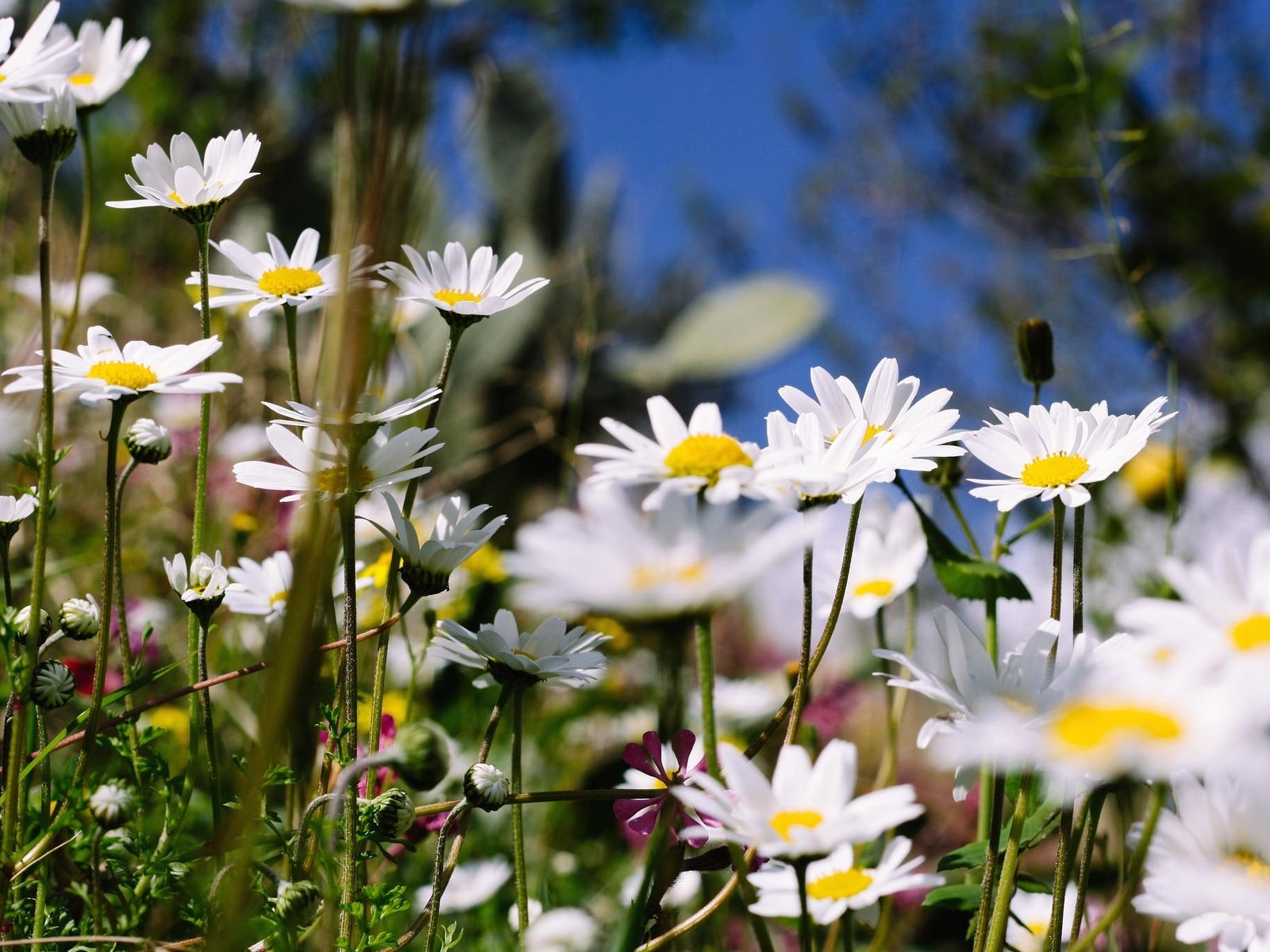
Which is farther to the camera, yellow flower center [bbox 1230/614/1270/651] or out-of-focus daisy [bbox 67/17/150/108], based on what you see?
out-of-focus daisy [bbox 67/17/150/108]

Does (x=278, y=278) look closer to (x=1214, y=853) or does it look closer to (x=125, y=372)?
(x=125, y=372)

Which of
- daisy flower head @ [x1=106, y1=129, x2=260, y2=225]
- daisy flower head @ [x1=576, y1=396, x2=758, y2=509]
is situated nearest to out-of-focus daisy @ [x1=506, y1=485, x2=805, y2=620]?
daisy flower head @ [x1=576, y1=396, x2=758, y2=509]

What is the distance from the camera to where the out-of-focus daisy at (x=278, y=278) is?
0.42m

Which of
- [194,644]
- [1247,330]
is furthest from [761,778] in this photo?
[1247,330]

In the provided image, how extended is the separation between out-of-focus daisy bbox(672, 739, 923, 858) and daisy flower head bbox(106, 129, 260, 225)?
0.99 ft

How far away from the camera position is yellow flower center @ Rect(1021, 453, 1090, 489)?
1.32ft

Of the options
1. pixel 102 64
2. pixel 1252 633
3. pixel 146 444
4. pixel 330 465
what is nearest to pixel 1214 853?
pixel 1252 633

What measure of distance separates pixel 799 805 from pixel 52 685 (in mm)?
252

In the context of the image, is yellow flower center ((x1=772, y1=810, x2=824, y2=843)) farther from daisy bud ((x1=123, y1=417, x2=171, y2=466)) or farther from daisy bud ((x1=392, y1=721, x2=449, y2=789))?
daisy bud ((x1=123, y1=417, x2=171, y2=466))

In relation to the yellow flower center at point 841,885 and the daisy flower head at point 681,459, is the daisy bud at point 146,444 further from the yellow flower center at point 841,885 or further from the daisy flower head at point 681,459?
the yellow flower center at point 841,885

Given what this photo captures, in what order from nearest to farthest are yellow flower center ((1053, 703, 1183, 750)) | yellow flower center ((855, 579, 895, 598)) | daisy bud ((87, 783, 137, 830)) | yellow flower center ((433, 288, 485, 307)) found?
1. yellow flower center ((1053, 703, 1183, 750))
2. daisy bud ((87, 783, 137, 830))
3. yellow flower center ((433, 288, 485, 307))
4. yellow flower center ((855, 579, 895, 598))

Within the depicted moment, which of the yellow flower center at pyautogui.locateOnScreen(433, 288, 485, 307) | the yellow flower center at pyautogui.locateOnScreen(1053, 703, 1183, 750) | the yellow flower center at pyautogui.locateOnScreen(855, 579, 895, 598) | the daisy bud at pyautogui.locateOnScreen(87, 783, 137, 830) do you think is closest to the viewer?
the yellow flower center at pyautogui.locateOnScreen(1053, 703, 1183, 750)

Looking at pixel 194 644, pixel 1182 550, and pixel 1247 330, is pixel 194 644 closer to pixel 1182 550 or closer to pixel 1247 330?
pixel 1182 550

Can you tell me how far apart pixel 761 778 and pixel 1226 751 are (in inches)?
4.5
